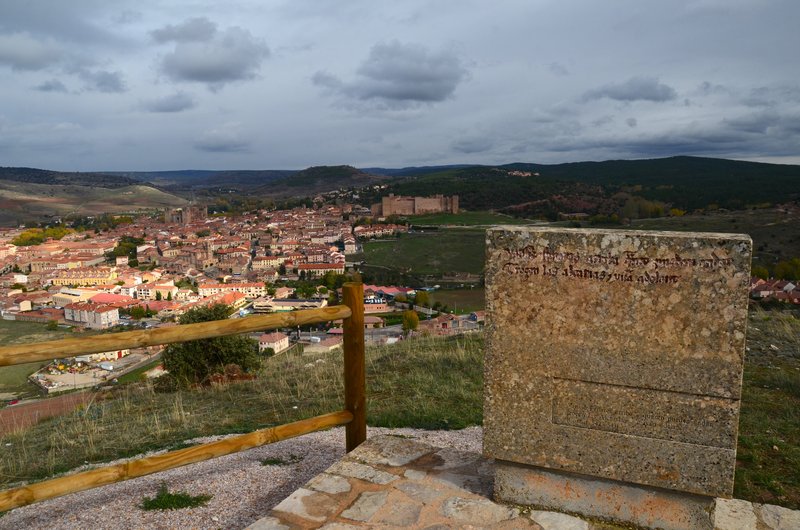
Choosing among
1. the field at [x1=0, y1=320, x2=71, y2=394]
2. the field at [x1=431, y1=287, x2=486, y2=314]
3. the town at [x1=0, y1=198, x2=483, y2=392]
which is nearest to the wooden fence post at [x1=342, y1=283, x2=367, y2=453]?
the field at [x1=0, y1=320, x2=71, y2=394]

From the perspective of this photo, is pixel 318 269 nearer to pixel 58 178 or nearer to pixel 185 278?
pixel 185 278

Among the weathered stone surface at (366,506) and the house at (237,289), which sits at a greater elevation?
the weathered stone surface at (366,506)

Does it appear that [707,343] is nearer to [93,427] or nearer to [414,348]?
[93,427]

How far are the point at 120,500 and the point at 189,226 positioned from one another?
347 feet

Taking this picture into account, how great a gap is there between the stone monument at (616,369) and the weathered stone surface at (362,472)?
2.24 ft

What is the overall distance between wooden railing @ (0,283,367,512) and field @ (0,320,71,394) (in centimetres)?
1180

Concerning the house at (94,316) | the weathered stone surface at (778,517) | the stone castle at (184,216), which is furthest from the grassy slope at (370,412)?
the stone castle at (184,216)

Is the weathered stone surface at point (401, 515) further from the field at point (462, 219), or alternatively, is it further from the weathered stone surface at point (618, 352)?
the field at point (462, 219)

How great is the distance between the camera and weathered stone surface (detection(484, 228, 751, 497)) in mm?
2500

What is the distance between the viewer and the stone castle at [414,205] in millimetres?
96438

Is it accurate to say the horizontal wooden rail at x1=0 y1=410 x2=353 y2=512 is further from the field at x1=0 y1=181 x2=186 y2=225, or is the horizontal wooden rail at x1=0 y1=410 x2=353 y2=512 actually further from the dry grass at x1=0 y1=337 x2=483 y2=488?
the field at x1=0 y1=181 x2=186 y2=225

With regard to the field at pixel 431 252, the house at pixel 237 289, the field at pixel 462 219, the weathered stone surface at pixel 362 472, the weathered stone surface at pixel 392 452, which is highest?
the weathered stone surface at pixel 362 472

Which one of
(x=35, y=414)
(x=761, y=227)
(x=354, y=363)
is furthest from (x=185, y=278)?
(x=354, y=363)

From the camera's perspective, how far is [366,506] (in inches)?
115
